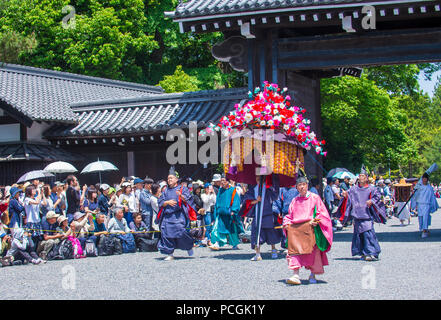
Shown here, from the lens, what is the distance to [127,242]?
45.8ft

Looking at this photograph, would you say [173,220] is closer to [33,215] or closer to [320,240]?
[33,215]

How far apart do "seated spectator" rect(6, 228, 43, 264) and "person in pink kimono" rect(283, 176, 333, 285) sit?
5651 mm

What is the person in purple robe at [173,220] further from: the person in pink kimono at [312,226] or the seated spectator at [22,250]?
the person in pink kimono at [312,226]

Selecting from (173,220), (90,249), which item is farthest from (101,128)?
(173,220)

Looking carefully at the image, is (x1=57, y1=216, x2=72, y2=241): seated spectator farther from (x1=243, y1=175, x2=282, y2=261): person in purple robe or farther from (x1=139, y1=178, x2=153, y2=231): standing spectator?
(x1=243, y1=175, x2=282, y2=261): person in purple robe

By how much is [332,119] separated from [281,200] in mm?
15596

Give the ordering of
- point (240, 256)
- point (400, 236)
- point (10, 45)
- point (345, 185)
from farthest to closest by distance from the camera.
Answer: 1. point (10, 45)
2. point (345, 185)
3. point (400, 236)
4. point (240, 256)

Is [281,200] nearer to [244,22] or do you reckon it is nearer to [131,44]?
[244,22]

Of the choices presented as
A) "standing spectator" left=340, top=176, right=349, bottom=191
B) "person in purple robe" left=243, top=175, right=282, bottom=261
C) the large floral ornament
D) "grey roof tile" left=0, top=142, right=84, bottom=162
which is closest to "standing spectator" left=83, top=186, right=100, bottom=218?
"grey roof tile" left=0, top=142, right=84, bottom=162

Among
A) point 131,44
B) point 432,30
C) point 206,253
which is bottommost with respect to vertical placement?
point 206,253

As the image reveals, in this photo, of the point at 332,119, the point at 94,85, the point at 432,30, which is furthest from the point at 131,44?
the point at 432,30

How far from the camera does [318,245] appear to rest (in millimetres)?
8859

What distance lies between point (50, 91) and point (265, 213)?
1211 centimetres

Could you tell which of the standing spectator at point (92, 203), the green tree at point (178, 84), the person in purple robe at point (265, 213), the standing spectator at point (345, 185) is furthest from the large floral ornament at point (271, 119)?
the green tree at point (178, 84)
